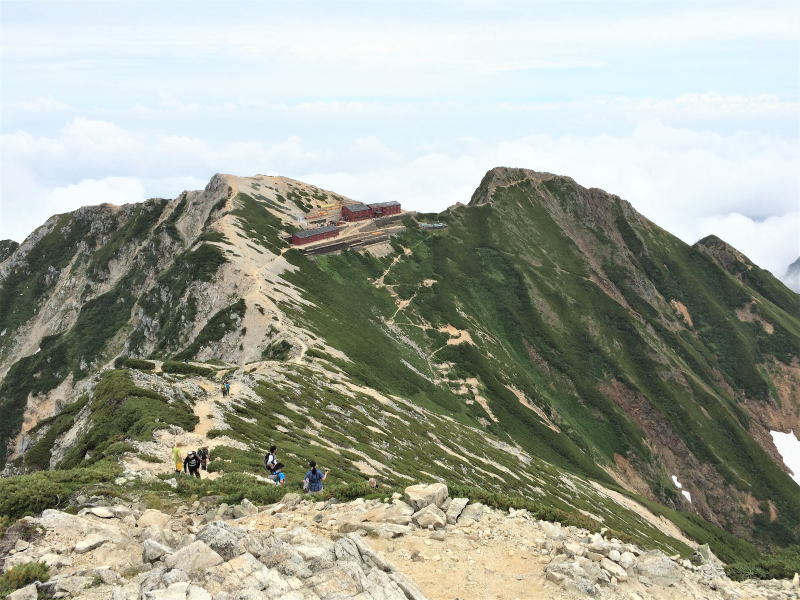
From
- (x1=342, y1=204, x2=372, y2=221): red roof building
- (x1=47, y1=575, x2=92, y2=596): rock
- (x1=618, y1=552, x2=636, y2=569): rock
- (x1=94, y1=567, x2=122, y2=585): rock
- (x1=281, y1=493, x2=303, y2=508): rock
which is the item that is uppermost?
(x1=342, y1=204, x2=372, y2=221): red roof building

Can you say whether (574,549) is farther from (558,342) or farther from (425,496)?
(558,342)

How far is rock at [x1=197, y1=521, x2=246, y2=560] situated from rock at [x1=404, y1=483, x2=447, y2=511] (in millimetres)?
8067

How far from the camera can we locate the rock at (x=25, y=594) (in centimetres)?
1557

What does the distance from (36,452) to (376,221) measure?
13244cm

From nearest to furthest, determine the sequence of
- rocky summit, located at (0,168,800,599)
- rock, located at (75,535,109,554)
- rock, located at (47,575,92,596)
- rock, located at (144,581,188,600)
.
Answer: rock, located at (144,581,188,600), rock, located at (47,575,92,596), rock, located at (75,535,109,554), rocky summit, located at (0,168,800,599)

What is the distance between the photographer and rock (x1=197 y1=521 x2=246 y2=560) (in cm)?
1708

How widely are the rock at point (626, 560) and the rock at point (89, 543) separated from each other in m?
19.7

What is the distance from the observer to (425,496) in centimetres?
2366

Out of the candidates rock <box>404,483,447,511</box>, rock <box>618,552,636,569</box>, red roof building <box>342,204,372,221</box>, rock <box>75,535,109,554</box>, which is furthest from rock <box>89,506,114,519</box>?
red roof building <box>342,204,372,221</box>

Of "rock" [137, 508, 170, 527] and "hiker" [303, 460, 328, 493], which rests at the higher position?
"hiker" [303, 460, 328, 493]

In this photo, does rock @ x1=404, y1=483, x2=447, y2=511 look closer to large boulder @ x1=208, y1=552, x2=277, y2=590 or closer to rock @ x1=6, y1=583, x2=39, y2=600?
large boulder @ x1=208, y1=552, x2=277, y2=590

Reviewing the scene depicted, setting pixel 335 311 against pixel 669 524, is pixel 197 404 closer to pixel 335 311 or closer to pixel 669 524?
pixel 335 311

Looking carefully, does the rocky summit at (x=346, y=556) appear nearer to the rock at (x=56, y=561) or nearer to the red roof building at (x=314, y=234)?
the rock at (x=56, y=561)

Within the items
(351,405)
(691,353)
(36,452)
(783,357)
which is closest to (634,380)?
(691,353)
